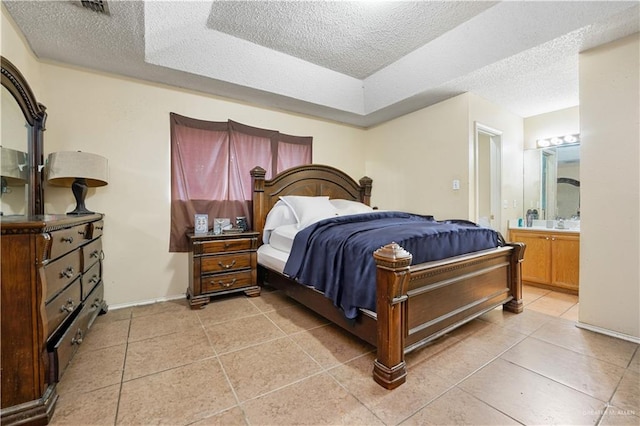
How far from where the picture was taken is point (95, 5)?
1899mm

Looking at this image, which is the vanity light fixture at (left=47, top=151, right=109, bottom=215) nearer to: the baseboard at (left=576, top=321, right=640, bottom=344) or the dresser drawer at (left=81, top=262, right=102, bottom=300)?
the dresser drawer at (left=81, top=262, right=102, bottom=300)

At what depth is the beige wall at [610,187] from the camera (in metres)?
2.05

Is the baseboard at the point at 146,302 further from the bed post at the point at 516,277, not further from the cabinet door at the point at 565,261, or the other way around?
the cabinet door at the point at 565,261

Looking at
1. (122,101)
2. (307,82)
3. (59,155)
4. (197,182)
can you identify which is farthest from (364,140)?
(59,155)

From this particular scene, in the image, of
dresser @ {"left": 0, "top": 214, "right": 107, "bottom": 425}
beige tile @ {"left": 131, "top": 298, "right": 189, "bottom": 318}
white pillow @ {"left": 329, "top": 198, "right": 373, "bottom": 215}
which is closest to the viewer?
dresser @ {"left": 0, "top": 214, "right": 107, "bottom": 425}

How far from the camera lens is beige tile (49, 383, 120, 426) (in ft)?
4.20

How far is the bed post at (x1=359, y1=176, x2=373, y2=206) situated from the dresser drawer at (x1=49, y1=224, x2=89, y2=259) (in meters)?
3.44

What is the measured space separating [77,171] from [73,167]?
41 mm

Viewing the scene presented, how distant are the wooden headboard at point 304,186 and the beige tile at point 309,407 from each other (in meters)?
2.12

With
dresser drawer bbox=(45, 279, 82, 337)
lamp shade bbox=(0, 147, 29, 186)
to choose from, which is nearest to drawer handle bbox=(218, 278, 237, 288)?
dresser drawer bbox=(45, 279, 82, 337)

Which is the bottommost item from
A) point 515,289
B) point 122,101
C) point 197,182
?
point 515,289

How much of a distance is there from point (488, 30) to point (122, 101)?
11.9 ft

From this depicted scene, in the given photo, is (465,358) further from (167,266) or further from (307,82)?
(307,82)

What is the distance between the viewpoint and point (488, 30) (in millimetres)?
2471
